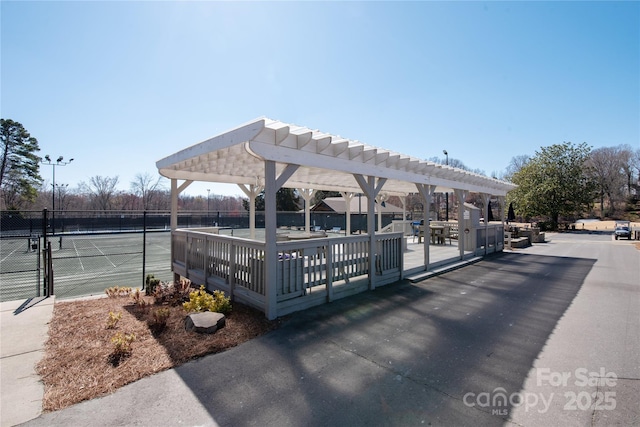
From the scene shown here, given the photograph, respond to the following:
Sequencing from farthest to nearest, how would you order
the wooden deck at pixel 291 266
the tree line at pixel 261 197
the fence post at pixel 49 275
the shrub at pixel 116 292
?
the tree line at pixel 261 197, the shrub at pixel 116 292, the fence post at pixel 49 275, the wooden deck at pixel 291 266

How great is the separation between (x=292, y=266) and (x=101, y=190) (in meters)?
45.2

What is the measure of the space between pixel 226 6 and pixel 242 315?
19.7ft

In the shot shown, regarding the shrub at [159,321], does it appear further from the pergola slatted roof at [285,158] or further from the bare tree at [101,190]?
the bare tree at [101,190]

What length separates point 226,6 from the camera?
573 cm

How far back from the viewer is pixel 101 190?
38.5 m

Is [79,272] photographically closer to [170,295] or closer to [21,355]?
[170,295]

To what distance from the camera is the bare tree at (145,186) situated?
136 feet

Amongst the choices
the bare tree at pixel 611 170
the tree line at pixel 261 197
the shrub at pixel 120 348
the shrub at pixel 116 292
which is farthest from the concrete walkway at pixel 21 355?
the bare tree at pixel 611 170

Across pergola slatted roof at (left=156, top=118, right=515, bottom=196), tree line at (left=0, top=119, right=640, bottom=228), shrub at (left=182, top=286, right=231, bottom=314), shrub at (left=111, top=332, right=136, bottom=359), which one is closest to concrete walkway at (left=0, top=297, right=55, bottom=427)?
shrub at (left=111, top=332, right=136, bottom=359)

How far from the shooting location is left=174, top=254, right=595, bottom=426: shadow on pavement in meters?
2.19

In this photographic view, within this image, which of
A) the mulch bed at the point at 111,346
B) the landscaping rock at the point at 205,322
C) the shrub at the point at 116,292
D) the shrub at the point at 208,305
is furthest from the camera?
the shrub at the point at 116,292

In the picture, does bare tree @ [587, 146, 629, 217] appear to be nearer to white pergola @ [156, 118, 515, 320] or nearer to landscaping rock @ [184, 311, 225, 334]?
white pergola @ [156, 118, 515, 320]

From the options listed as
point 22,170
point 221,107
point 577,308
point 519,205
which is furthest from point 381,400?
point 22,170

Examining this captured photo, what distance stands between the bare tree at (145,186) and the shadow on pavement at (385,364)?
44.8 meters
